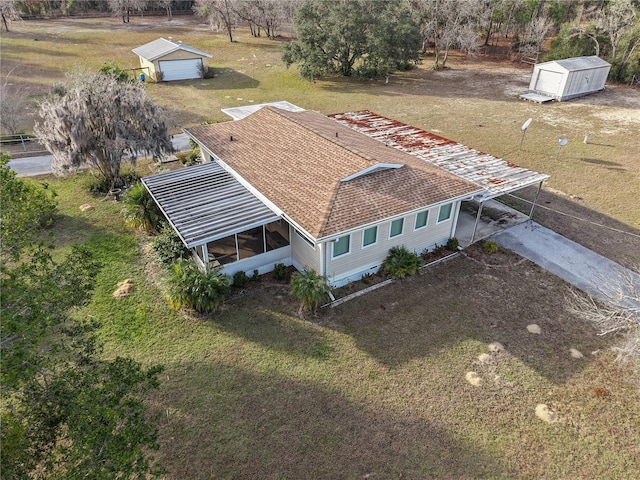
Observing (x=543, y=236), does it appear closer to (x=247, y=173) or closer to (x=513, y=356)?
(x=513, y=356)

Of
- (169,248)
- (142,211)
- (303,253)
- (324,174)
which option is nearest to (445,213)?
(324,174)

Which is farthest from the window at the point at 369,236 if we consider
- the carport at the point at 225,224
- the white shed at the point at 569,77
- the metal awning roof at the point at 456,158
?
the white shed at the point at 569,77

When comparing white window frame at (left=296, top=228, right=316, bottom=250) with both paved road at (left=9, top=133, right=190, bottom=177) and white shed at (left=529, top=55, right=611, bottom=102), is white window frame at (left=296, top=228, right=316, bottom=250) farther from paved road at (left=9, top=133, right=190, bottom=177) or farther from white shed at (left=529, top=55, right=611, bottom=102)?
white shed at (left=529, top=55, right=611, bottom=102)

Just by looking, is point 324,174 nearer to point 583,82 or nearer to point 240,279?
point 240,279

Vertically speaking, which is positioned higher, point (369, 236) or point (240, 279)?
point (369, 236)

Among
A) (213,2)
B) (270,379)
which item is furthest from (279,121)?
(213,2)

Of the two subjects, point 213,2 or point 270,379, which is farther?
point 213,2

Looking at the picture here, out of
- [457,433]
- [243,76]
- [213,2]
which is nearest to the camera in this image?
[457,433]
